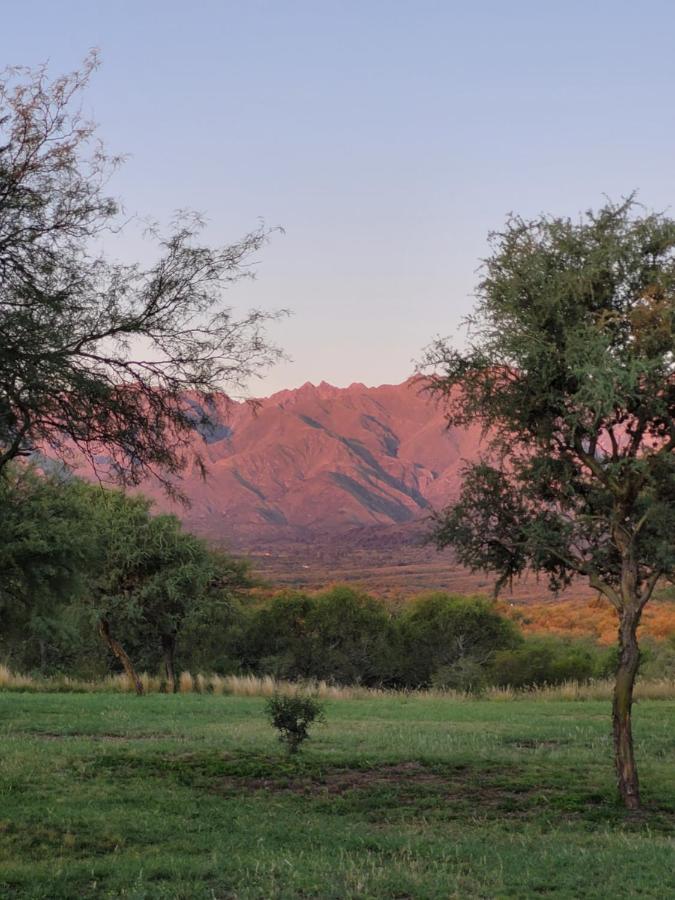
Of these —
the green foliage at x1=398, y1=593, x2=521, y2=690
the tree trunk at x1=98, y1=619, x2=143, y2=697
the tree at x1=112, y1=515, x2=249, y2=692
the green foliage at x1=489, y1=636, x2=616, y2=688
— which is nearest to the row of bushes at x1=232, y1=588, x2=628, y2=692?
the green foliage at x1=398, y1=593, x2=521, y2=690

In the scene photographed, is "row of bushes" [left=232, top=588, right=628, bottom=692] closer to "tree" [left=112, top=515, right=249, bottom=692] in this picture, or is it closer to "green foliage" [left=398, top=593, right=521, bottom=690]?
"green foliage" [left=398, top=593, right=521, bottom=690]

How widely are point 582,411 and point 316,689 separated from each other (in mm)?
22888

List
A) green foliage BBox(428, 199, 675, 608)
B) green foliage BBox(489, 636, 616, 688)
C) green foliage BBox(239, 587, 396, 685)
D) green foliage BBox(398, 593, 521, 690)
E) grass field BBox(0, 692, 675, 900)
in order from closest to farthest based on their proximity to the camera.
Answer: grass field BBox(0, 692, 675, 900) < green foliage BBox(428, 199, 675, 608) < green foliage BBox(489, 636, 616, 688) < green foliage BBox(239, 587, 396, 685) < green foliage BBox(398, 593, 521, 690)

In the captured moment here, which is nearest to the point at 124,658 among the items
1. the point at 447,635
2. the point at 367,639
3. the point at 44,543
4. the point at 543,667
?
the point at 44,543

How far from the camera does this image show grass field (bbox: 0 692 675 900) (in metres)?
9.33

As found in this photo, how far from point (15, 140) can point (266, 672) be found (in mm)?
44763

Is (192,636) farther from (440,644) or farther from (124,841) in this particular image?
(124,841)

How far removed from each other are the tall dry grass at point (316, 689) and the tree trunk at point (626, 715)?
17230mm

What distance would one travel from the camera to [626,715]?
13.6m

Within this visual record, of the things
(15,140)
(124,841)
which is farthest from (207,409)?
(124,841)

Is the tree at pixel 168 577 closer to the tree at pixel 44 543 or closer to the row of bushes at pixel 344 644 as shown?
the tree at pixel 44 543

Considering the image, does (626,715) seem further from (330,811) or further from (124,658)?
(124,658)

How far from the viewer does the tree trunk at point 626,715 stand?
13.5 m

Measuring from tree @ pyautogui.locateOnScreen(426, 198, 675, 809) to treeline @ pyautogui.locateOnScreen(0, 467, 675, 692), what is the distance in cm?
867
